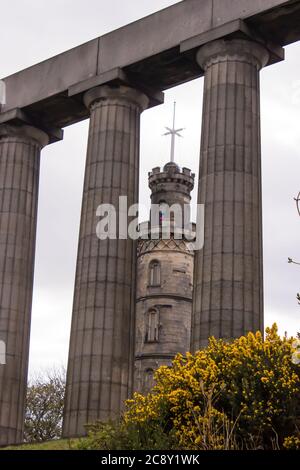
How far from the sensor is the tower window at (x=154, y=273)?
101m

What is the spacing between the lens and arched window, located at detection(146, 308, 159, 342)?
322ft

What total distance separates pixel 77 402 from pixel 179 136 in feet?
267

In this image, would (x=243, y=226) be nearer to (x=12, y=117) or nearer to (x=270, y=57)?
(x=270, y=57)

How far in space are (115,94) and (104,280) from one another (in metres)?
9.22

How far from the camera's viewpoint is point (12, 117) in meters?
48.0

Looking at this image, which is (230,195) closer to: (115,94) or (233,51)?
(233,51)

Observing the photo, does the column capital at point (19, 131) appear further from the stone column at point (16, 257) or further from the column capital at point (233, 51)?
the column capital at point (233, 51)

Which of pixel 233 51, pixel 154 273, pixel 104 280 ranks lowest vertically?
pixel 104 280

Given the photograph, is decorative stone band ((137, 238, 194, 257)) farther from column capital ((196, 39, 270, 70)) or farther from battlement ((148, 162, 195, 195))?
column capital ((196, 39, 270, 70))

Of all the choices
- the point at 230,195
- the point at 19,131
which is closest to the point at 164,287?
the point at 19,131

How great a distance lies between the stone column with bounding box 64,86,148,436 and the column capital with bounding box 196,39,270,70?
16.8 feet

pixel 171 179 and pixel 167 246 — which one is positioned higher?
pixel 171 179

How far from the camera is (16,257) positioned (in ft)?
153

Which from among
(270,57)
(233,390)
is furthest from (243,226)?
(233,390)
